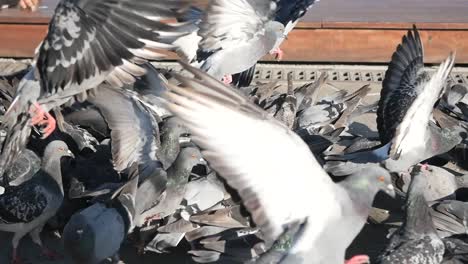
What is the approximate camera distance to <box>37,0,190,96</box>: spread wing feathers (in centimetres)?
354

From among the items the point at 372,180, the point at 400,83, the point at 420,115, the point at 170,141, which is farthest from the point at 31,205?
the point at 400,83

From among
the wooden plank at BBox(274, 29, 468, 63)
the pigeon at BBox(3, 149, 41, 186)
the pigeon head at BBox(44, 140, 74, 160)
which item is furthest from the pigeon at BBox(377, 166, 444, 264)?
the wooden plank at BBox(274, 29, 468, 63)

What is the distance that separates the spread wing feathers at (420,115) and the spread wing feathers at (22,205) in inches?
84.6

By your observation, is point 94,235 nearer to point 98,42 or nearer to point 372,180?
point 98,42

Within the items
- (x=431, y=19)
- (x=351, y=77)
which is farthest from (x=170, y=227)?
(x=431, y=19)

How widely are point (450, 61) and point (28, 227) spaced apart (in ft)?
8.53

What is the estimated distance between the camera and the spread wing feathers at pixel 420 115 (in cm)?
402

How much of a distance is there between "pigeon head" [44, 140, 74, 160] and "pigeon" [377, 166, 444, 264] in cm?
228

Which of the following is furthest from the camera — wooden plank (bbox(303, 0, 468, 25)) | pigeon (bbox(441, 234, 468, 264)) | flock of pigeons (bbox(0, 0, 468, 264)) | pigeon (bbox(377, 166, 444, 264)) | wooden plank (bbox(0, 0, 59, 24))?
wooden plank (bbox(303, 0, 468, 25))

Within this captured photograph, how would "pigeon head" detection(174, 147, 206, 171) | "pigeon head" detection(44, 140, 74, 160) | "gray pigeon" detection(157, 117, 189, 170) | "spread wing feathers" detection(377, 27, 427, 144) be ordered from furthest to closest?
"gray pigeon" detection(157, 117, 189, 170) → "spread wing feathers" detection(377, 27, 427, 144) → "pigeon head" detection(44, 140, 74, 160) → "pigeon head" detection(174, 147, 206, 171)

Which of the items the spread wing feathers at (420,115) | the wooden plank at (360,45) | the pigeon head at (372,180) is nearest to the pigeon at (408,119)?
the spread wing feathers at (420,115)

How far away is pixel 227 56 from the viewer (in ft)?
19.6

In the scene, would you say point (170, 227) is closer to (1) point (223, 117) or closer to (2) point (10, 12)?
(1) point (223, 117)

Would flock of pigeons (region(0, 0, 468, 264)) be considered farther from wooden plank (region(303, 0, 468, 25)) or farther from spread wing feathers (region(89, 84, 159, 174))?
wooden plank (region(303, 0, 468, 25))
